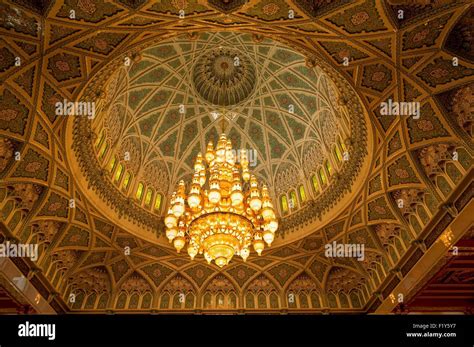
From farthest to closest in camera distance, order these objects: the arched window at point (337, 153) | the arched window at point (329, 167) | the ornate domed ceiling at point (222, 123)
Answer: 1. the arched window at point (329, 167)
2. the ornate domed ceiling at point (222, 123)
3. the arched window at point (337, 153)

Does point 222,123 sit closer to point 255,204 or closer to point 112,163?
point 112,163

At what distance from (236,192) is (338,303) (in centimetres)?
986

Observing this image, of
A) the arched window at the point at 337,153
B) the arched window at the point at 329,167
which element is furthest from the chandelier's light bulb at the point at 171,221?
the arched window at the point at 329,167

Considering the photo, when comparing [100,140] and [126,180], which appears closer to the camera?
[100,140]

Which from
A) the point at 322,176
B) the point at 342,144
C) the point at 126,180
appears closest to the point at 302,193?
the point at 322,176

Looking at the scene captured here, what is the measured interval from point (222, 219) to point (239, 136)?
8.83 m

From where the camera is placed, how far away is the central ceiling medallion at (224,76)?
16.3 metres

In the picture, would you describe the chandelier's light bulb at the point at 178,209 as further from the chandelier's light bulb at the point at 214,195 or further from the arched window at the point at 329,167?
the arched window at the point at 329,167

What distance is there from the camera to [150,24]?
930 cm

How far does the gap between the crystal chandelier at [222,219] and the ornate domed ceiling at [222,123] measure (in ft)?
15.5

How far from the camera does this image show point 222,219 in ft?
32.7

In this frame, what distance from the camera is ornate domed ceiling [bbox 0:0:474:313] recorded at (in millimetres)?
9062
